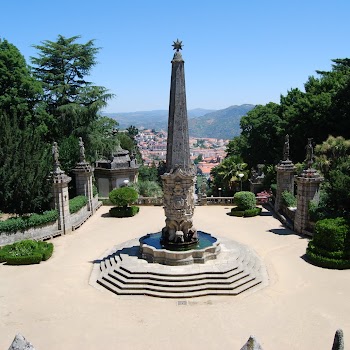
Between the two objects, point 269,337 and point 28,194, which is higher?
point 28,194

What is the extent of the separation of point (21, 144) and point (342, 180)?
21.1 m

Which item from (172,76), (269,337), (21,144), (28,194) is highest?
(172,76)

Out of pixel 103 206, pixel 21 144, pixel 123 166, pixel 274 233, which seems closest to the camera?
pixel 274 233

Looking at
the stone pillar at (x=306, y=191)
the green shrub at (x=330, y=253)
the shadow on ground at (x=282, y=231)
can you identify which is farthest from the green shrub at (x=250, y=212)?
the green shrub at (x=330, y=253)

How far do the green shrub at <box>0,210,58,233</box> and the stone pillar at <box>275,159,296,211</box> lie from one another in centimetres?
1649

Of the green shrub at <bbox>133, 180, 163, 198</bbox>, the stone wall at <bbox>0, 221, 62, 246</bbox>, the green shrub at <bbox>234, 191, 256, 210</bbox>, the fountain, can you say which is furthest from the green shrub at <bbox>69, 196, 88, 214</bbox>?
the green shrub at <bbox>234, 191, 256, 210</bbox>

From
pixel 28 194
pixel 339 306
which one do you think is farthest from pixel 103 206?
pixel 339 306

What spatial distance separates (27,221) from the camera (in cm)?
2292

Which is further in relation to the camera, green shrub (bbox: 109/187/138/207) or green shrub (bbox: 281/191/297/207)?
green shrub (bbox: 109/187/138/207)

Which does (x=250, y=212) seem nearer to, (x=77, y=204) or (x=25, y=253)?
(x=77, y=204)

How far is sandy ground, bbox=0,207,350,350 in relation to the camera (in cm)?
1242

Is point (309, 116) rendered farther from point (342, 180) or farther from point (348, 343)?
point (348, 343)

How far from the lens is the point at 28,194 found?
2589cm

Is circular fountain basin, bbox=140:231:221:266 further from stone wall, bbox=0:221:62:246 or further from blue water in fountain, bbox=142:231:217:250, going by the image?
stone wall, bbox=0:221:62:246
